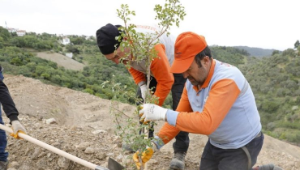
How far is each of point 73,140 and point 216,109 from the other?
101 inches

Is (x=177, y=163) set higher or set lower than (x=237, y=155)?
lower

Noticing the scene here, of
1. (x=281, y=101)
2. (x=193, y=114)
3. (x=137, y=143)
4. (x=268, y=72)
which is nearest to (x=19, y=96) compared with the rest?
(x=137, y=143)

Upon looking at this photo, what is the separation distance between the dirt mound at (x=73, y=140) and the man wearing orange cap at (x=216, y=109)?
0.67 metres

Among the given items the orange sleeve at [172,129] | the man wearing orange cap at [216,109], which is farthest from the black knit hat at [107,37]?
the orange sleeve at [172,129]

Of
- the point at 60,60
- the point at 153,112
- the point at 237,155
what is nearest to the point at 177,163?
the point at 237,155

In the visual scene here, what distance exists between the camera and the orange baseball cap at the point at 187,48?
1625 millimetres

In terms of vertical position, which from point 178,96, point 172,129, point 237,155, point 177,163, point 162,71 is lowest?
point 177,163

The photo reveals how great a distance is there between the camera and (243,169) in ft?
6.64

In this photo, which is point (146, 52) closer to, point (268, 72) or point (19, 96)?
point (19, 96)

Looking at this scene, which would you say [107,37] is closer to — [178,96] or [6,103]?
[178,96]

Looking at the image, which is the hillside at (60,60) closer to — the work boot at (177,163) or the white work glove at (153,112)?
the work boot at (177,163)

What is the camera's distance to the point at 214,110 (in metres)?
→ 1.60

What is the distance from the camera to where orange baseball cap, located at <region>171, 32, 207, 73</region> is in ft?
5.33

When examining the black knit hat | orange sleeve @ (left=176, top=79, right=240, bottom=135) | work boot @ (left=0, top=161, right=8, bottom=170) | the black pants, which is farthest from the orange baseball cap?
work boot @ (left=0, top=161, right=8, bottom=170)
